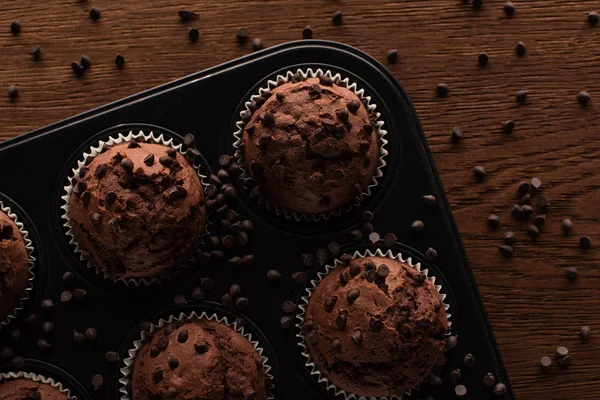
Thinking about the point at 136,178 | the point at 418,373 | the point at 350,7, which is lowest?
the point at 418,373

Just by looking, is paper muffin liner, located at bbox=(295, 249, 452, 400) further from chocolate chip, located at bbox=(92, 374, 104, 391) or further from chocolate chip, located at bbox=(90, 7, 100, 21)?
chocolate chip, located at bbox=(90, 7, 100, 21)

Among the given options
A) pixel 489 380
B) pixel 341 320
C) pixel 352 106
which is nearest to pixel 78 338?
pixel 341 320

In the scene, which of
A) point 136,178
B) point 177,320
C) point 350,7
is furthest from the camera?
point 350,7

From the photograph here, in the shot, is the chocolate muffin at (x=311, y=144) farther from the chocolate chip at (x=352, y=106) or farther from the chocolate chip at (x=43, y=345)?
the chocolate chip at (x=43, y=345)

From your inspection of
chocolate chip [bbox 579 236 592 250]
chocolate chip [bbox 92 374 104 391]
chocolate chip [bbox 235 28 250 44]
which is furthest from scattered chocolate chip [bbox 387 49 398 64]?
chocolate chip [bbox 92 374 104 391]

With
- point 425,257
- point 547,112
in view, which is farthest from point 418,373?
point 547,112

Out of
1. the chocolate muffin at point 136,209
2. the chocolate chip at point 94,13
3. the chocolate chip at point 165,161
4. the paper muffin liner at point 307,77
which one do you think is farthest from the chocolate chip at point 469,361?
the chocolate chip at point 94,13

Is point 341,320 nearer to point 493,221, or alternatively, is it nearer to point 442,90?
point 493,221

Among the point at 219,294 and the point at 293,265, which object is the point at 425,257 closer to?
the point at 293,265
